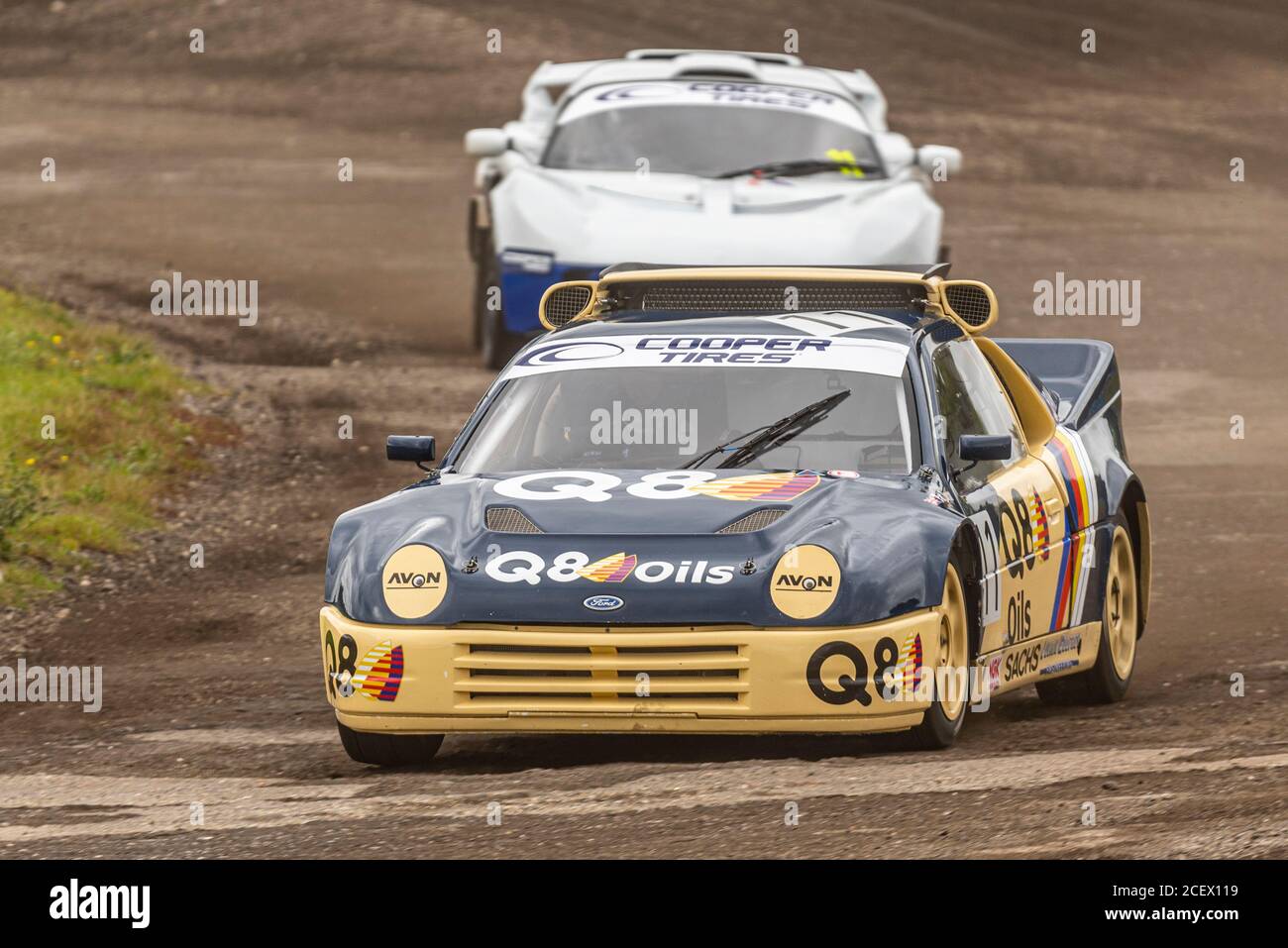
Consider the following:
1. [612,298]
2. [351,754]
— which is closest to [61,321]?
[612,298]

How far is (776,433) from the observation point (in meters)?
8.88

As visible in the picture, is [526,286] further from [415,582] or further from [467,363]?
[415,582]

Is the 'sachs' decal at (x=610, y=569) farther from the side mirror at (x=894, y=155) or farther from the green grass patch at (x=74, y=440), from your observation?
the side mirror at (x=894, y=155)

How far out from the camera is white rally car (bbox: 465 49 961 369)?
15.9m

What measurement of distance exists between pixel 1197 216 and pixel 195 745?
18.5 meters

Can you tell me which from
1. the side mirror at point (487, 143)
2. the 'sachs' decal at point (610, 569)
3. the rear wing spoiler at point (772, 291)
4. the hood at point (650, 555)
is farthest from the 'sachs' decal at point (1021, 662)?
the side mirror at point (487, 143)

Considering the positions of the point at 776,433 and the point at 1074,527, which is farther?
the point at 1074,527

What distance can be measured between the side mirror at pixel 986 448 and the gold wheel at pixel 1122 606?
4.57 ft

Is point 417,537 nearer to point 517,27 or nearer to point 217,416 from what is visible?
point 217,416

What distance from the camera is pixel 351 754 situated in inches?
333

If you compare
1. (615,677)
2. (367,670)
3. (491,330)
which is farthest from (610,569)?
(491,330)

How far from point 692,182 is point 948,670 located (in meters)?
8.82

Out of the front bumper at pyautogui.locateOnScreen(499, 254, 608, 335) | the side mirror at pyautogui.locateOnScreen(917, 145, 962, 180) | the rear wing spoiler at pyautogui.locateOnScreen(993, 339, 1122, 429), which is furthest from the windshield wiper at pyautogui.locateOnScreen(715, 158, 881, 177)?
the rear wing spoiler at pyautogui.locateOnScreen(993, 339, 1122, 429)

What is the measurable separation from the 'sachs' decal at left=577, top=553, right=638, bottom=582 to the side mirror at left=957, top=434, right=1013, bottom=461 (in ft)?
4.63
